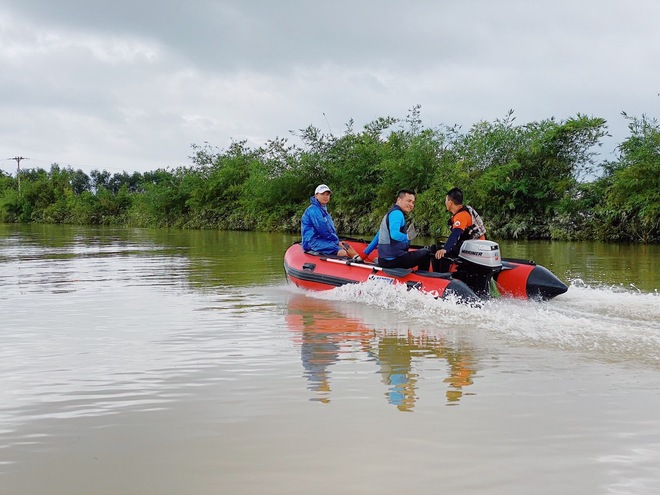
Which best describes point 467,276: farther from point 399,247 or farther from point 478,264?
point 399,247

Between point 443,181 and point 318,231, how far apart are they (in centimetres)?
1743

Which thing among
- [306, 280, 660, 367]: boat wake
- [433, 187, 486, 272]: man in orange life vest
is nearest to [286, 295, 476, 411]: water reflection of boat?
[306, 280, 660, 367]: boat wake

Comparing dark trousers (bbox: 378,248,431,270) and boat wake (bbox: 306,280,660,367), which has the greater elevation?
dark trousers (bbox: 378,248,431,270)

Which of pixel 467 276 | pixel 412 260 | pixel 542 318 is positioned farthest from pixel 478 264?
pixel 542 318

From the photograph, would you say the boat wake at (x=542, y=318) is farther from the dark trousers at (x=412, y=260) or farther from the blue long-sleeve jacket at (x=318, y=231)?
the blue long-sleeve jacket at (x=318, y=231)

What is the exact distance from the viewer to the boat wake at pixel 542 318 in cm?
552

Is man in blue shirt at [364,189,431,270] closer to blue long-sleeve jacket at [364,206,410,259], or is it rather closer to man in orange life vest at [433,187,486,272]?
blue long-sleeve jacket at [364,206,410,259]

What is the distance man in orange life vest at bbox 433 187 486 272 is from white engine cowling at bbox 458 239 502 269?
0.79 ft

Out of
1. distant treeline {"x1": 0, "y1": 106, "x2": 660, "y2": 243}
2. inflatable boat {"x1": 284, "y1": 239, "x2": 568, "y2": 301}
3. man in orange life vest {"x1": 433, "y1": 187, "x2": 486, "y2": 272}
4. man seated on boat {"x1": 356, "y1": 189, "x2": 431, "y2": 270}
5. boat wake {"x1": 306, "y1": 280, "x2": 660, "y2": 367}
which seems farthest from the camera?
distant treeline {"x1": 0, "y1": 106, "x2": 660, "y2": 243}

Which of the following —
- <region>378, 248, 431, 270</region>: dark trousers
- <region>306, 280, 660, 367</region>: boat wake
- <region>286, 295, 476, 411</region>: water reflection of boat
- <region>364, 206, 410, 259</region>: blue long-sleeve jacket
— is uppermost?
<region>364, 206, 410, 259</region>: blue long-sleeve jacket

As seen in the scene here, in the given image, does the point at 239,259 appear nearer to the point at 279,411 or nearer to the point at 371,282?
the point at 371,282

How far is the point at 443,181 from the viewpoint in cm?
2688

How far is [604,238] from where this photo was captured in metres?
22.8

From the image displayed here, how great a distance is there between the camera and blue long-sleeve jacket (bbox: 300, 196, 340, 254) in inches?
395
